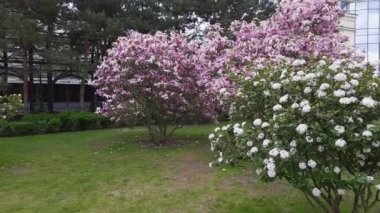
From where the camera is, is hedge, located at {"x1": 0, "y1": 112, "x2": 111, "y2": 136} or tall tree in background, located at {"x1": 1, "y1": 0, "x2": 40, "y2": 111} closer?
hedge, located at {"x1": 0, "y1": 112, "x2": 111, "y2": 136}

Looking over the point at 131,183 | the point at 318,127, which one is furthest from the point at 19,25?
the point at 318,127

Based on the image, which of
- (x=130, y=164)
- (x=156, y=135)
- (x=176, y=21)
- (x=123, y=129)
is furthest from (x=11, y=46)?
(x=130, y=164)

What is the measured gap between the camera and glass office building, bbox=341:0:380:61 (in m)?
56.0

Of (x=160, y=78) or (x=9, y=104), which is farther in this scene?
(x=160, y=78)

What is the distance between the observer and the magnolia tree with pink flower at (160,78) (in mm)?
12320

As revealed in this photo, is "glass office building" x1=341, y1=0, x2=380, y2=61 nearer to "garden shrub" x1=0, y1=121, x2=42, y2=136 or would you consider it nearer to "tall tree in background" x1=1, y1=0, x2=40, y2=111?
"tall tree in background" x1=1, y1=0, x2=40, y2=111

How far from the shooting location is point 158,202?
23.4 ft

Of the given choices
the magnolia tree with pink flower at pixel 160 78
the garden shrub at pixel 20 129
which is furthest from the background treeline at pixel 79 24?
the magnolia tree with pink flower at pixel 160 78

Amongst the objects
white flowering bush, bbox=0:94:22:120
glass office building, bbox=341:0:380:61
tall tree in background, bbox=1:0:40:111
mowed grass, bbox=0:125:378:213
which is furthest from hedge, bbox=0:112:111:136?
glass office building, bbox=341:0:380:61

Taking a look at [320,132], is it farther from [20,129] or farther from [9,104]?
[20,129]

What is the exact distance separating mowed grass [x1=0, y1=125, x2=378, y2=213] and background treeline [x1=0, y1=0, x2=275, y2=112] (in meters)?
8.63

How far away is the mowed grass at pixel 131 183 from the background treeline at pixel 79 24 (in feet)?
28.3

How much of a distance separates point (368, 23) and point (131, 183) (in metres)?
53.9

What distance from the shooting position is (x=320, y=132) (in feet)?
14.3
